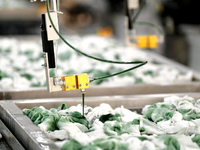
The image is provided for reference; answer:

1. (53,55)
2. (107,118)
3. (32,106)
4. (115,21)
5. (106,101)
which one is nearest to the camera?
(53,55)

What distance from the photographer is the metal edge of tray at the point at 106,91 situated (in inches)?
111

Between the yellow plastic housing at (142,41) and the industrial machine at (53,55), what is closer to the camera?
the industrial machine at (53,55)

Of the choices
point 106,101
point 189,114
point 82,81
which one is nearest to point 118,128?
point 82,81

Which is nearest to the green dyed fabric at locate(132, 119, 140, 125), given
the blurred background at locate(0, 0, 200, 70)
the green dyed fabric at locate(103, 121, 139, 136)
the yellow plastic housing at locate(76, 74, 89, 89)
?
the green dyed fabric at locate(103, 121, 139, 136)

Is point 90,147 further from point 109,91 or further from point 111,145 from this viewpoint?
point 109,91

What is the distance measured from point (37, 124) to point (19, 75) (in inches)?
65.3

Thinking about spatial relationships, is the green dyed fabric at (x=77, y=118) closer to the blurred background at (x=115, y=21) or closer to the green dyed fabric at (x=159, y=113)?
the green dyed fabric at (x=159, y=113)

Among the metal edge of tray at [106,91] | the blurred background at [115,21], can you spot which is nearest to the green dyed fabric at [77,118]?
the metal edge of tray at [106,91]

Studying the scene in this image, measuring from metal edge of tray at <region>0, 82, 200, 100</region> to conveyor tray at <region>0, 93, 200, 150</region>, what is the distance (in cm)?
39

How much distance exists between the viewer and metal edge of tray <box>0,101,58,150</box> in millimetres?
1537

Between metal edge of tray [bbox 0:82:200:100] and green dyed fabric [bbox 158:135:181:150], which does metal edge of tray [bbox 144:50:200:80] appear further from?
green dyed fabric [bbox 158:135:181:150]

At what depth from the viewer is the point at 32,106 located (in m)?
2.43

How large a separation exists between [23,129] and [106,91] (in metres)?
1.35

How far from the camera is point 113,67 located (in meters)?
4.05
